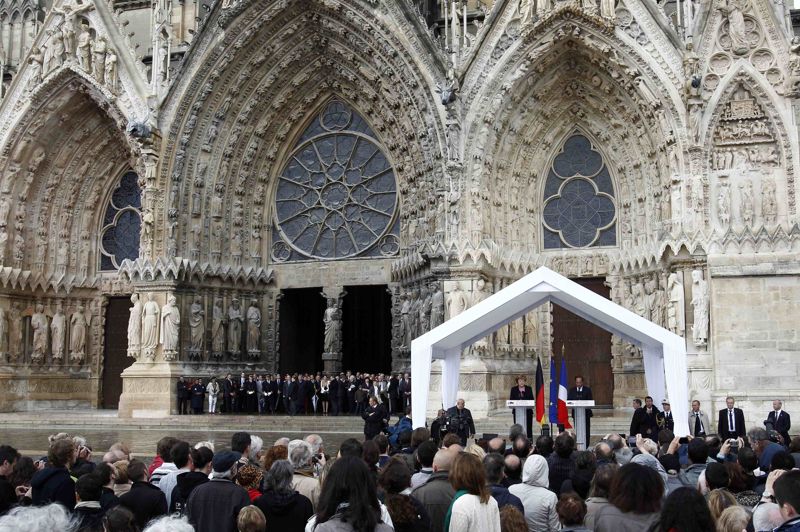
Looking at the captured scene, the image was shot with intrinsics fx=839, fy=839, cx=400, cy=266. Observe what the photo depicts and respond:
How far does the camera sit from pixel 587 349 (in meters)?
19.5

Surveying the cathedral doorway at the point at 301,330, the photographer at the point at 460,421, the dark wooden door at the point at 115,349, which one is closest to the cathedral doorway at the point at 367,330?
the cathedral doorway at the point at 301,330

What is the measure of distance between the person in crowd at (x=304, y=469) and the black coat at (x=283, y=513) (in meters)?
0.62

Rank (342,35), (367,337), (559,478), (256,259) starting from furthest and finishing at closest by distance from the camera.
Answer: (367,337)
(256,259)
(342,35)
(559,478)

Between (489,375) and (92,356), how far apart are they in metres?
11.7

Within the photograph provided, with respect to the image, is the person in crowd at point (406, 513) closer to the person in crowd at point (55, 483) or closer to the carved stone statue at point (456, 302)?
the person in crowd at point (55, 483)

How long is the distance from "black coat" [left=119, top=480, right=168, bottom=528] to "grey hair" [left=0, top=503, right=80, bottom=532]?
0.95 m

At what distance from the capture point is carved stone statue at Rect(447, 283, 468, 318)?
18.1 metres

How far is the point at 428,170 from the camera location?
19.6m

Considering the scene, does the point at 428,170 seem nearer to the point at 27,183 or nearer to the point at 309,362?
the point at 309,362

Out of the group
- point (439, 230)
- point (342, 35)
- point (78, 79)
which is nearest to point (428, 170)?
point (439, 230)

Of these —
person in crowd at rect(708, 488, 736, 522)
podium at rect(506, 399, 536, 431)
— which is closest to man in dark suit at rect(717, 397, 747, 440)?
podium at rect(506, 399, 536, 431)

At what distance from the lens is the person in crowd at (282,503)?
4527 mm

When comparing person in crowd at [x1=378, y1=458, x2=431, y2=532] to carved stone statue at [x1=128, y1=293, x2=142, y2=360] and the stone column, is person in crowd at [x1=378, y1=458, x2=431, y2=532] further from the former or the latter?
carved stone statue at [x1=128, y1=293, x2=142, y2=360]

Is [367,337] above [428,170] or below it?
below
